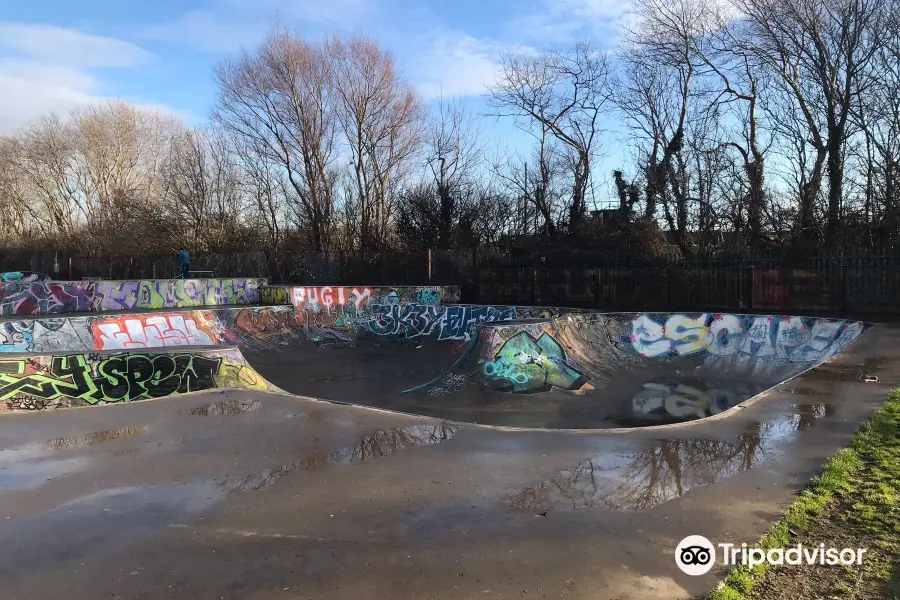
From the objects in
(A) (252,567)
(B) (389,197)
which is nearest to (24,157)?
(B) (389,197)

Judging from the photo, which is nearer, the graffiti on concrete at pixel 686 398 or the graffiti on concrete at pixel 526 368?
the graffiti on concrete at pixel 686 398

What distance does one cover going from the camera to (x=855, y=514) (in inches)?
143

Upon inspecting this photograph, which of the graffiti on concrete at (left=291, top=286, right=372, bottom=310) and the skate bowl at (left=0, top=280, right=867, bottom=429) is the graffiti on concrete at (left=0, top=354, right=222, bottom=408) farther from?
the graffiti on concrete at (left=291, top=286, right=372, bottom=310)

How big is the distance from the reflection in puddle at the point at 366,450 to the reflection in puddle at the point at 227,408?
1.93m

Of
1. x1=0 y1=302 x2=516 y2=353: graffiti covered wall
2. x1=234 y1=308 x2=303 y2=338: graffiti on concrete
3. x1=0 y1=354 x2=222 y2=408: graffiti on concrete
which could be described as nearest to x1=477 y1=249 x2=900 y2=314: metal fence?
x1=0 y1=302 x2=516 y2=353: graffiti covered wall

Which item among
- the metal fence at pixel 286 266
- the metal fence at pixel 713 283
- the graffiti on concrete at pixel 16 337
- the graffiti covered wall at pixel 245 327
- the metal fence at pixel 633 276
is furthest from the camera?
the metal fence at pixel 286 266

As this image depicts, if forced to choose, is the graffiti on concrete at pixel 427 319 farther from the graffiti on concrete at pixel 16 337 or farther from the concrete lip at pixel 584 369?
the graffiti on concrete at pixel 16 337

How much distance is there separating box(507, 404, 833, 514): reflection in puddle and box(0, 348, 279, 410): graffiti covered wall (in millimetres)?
5305

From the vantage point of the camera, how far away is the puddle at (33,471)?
4.45 m

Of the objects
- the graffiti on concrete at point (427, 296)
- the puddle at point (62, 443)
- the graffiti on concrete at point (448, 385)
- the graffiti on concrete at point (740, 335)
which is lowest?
the graffiti on concrete at point (448, 385)

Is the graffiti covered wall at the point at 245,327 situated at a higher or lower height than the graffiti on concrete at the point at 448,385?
higher

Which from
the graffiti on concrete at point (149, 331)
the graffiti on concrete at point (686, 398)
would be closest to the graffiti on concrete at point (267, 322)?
the graffiti on concrete at point (149, 331)

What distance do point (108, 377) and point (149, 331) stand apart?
7237 mm

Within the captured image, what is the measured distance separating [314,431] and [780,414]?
507 centimetres
